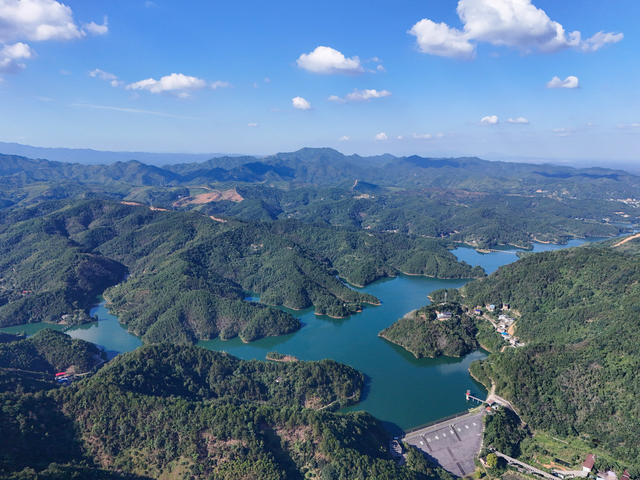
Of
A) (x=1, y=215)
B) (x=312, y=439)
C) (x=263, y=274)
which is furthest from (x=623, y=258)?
(x=1, y=215)

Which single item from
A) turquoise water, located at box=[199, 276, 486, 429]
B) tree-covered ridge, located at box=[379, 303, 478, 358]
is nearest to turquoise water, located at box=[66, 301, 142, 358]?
turquoise water, located at box=[199, 276, 486, 429]

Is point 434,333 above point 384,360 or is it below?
above

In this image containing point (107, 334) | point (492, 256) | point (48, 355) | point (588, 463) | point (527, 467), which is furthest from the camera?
point (492, 256)

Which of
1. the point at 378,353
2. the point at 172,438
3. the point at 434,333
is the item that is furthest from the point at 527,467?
the point at 172,438

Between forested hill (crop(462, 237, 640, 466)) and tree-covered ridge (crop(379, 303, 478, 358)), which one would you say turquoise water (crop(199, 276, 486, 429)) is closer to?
tree-covered ridge (crop(379, 303, 478, 358))

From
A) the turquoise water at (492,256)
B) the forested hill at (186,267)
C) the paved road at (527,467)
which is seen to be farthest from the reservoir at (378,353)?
the turquoise water at (492,256)

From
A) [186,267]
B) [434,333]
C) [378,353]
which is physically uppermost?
[186,267]

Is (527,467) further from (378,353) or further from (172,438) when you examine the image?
(172,438)

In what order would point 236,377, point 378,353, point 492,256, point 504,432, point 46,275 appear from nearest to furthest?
point 504,432
point 236,377
point 378,353
point 46,275
point 492,256
